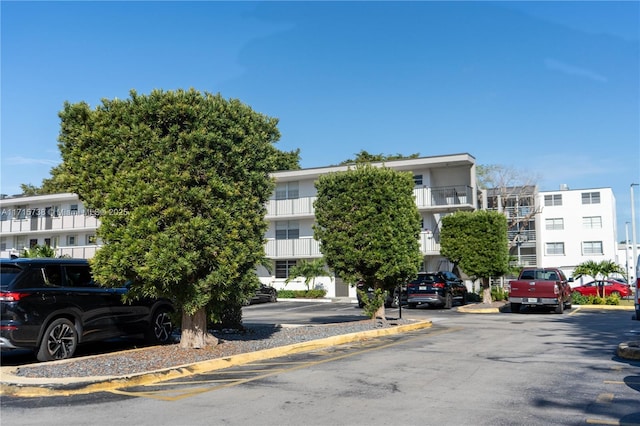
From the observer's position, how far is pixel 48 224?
148 ft

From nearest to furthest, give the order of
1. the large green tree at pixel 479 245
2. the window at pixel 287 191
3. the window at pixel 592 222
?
the large green tree at pixel 479 245
the window at pixel 287 191
the window at pixel 592 222

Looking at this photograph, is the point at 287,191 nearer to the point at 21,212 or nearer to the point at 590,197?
the point at 21,212

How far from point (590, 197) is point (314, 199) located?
43.2 metres

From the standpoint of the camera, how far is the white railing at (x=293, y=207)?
37.6 metres

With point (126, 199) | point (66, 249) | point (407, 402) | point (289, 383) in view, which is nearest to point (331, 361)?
point (289, 383)

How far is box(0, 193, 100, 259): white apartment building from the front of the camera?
144 feet

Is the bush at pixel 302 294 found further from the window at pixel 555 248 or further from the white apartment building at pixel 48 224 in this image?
the window at pixel 555 248

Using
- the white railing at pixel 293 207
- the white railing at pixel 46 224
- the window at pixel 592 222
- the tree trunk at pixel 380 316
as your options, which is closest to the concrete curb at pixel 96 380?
the tree trunk at pixel 380 316

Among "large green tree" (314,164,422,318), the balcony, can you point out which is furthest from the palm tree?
"large green tree" (314,164,422,318)

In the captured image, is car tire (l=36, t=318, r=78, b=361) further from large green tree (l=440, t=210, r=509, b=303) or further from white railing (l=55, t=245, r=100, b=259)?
white railing (l=55, t=245, r=100, b=259)

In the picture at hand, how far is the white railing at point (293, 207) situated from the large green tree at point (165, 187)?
88.3 ft

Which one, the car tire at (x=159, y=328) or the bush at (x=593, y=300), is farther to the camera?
the bush at (x=593, y=300)

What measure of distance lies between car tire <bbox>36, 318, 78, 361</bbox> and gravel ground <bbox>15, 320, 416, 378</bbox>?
54 centimetres

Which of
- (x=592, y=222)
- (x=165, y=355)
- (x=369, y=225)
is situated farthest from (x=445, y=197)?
(x=592, y=222)
